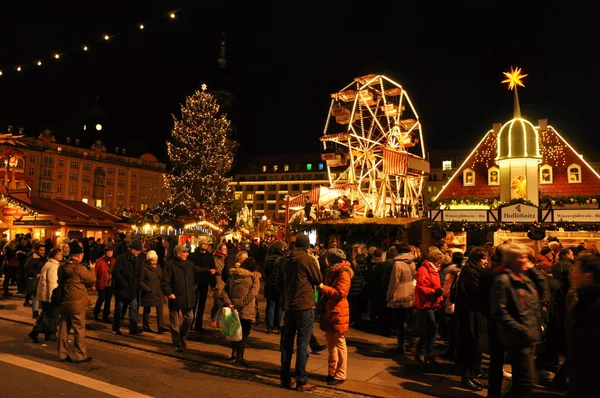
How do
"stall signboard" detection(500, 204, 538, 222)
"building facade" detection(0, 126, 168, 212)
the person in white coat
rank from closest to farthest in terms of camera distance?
the person in white coat < "stall signboard" detection(500, 204, 538, 222) < "building facade" detection(0, 126, 168, 212)

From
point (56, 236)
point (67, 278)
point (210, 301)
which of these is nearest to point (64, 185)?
point (56, 236)

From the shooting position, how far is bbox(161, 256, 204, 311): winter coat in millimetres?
8633

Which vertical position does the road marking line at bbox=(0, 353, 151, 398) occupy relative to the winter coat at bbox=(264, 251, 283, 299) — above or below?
below

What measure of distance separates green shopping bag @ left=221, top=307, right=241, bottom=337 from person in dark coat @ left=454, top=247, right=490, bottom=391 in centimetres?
317

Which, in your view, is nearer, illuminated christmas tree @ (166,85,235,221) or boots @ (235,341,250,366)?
boots @ (235,341,250,366)

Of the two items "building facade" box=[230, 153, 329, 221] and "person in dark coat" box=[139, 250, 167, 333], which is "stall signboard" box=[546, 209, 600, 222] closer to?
"person in dark coat" box=[139, 250, 167, 333]

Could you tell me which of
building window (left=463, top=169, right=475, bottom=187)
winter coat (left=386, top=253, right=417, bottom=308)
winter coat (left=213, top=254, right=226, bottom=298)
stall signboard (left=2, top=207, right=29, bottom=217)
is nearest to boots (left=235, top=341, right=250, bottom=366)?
winter coat (left=213, top=254, right=226, bottom=298)

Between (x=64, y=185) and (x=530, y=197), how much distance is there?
72.3 metres

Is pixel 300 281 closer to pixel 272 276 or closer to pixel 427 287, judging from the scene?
pixel 427 287

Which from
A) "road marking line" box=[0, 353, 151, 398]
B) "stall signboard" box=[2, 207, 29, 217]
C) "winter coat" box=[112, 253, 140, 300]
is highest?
"stall signboard" box=[2, 207, 29, 217]

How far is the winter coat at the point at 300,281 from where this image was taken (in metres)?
6.46

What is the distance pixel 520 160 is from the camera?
25234mm

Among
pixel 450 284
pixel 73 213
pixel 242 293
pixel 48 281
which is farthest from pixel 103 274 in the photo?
pixel 73 213

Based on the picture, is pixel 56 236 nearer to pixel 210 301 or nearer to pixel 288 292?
pixel 210 301
